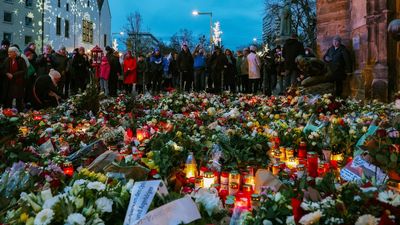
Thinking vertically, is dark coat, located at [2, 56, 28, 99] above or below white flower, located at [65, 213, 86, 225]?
above

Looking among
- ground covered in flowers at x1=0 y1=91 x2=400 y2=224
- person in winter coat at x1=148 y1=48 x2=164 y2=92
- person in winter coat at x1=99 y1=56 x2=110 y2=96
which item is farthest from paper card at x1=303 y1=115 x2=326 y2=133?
person in winter coat at x1=148 y1=48 x2=164 y2=92

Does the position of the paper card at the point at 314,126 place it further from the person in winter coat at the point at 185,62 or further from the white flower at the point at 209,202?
the person in winter coat at the point at 185,62

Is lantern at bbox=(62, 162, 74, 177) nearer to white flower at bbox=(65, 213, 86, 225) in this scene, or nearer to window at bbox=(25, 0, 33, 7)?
white flower at bbox=(65, 213, 86, 225)

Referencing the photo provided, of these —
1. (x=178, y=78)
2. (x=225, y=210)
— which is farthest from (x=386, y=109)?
(x=178, y=78)

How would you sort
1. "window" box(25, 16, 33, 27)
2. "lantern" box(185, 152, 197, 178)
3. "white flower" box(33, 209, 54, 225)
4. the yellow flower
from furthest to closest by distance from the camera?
"window" box(25, 16, 33, 27) < "lantern" box(185, 152, 197, 178) < the yellow flower < "white flower" box(33, 209, 54, 225)

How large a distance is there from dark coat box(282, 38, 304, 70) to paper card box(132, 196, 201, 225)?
1128 centimetres

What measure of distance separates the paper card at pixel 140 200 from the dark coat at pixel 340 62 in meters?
9.12

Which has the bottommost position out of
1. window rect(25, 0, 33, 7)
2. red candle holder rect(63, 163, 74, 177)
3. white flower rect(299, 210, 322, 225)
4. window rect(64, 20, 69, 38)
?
white flower rect(299, 210, 322, 225)

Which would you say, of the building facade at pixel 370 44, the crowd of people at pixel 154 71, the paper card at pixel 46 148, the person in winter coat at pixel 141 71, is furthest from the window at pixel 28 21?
the paper card at pixel 46 148

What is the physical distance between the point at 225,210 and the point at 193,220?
1.43 ft

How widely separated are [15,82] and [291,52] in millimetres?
7288

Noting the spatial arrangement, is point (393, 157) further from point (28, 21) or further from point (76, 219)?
point (28, 21)

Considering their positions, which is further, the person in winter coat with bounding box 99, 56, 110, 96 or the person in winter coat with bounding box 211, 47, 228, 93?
the person in winter coat with bounding box 211, 47, 228, 93

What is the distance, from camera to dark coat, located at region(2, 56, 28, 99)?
10680 mm
